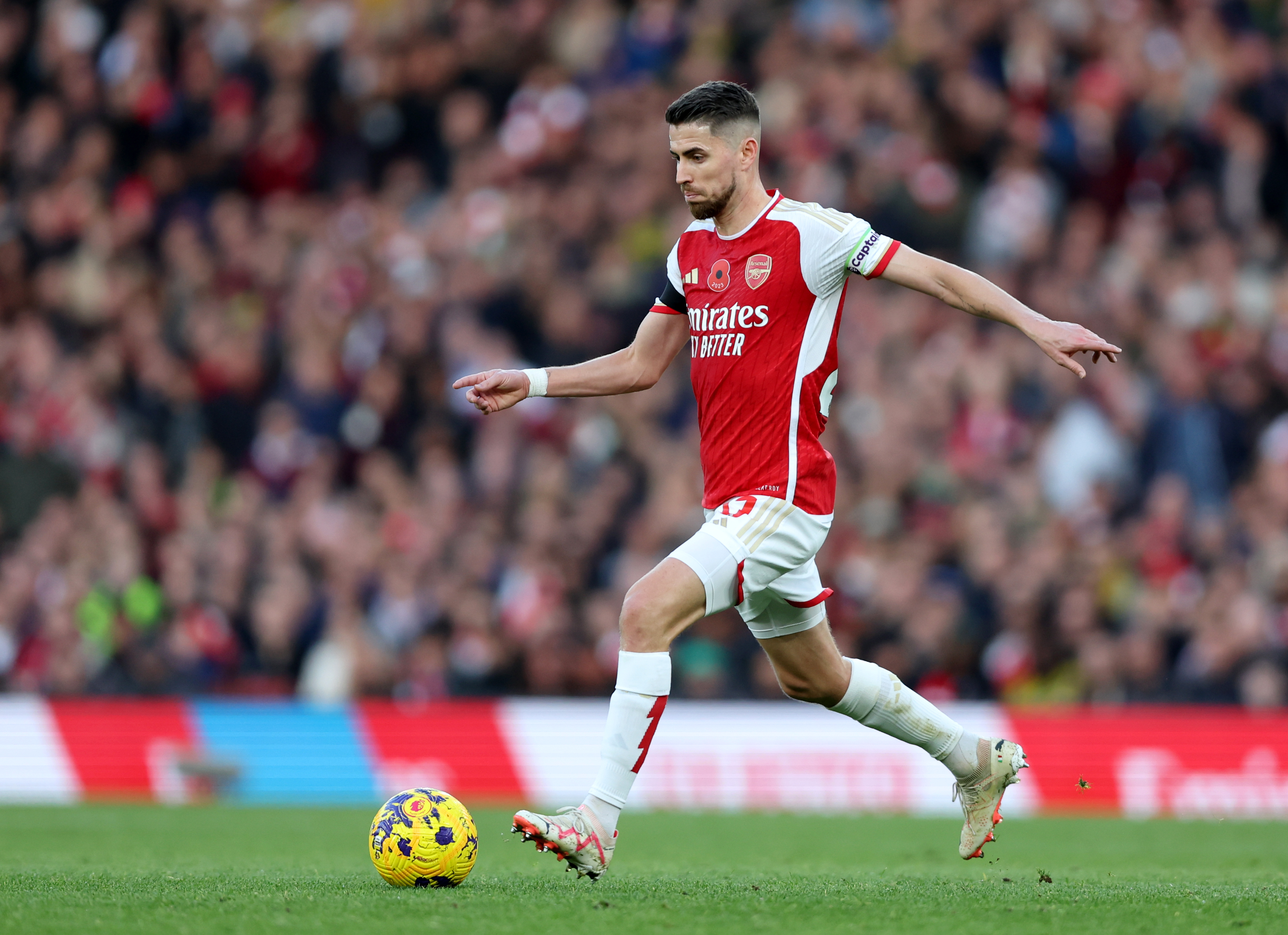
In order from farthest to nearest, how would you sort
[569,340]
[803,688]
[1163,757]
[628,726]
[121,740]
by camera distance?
[569,340], [121,740], [1163,757], [803,688], [628,726]

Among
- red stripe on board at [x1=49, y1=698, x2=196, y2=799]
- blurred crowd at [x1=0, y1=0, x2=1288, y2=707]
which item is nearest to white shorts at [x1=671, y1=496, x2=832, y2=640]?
blurred crowd at [x1=0, y1=0, x2=1288, y2=707]

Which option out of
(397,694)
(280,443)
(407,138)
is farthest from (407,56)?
(397,694)

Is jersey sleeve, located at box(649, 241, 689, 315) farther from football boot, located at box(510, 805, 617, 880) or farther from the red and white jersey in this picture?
football boot, located at box(510, 805, 617, 880)

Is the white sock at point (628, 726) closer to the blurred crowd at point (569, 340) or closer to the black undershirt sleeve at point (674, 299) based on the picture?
the black undershirt sleeve at point (674, 299)

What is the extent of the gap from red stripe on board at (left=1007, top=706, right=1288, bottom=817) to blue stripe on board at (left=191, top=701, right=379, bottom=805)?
211 inches

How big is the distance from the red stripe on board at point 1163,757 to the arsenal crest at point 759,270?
755cm

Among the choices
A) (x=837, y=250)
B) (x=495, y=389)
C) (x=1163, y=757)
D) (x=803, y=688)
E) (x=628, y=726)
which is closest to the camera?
(x=628, y=726)

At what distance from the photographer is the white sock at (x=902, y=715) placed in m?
7.00

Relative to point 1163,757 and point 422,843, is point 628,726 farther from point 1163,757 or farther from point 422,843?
point 1163,757

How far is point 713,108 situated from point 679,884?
3.09m

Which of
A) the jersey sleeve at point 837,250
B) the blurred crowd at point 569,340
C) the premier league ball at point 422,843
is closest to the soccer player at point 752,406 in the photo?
the jersey sleeve at point 837,250

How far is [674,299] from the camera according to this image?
710cm

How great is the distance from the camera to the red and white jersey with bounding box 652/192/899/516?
6.56m

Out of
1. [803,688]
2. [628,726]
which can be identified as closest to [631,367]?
[803,688]
